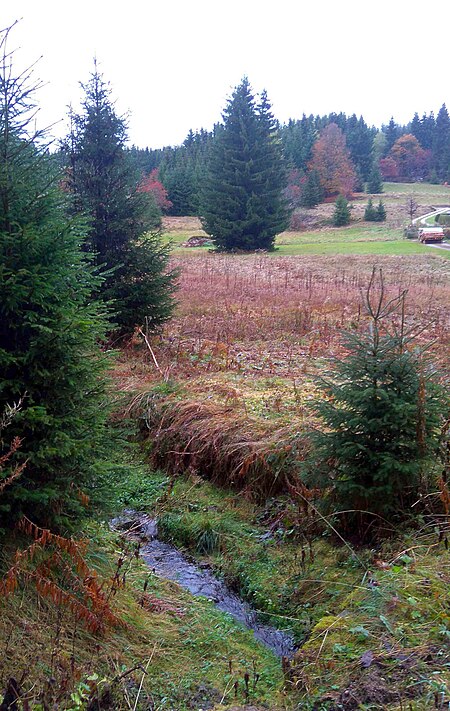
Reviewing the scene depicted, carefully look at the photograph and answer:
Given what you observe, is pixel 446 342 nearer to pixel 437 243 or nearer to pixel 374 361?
pixel 374 361

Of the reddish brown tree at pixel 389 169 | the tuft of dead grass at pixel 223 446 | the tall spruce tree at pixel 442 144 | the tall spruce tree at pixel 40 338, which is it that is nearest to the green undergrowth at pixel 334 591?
the tuft of dead grass at pixel 223 446

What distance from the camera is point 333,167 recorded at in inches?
2756

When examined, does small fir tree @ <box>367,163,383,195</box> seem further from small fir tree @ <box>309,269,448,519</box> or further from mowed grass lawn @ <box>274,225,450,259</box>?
small fir tree @ <box>309,269,448,519</box>

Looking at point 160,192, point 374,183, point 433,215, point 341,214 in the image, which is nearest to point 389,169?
point 374,183

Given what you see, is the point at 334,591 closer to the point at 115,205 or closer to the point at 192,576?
the point at 192,576

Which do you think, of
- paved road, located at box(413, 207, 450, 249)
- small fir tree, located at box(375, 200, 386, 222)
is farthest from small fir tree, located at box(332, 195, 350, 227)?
paved road, located at box(413, 207, 450, 249)

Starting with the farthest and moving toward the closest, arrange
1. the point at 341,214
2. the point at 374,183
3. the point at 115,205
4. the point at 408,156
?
the point at 408,156, the point at 374,183, the point at 341,214, the point at 115,205

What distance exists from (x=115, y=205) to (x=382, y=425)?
8465mm

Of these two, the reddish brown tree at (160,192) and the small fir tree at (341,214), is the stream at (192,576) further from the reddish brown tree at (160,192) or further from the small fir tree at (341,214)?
the small fir tree at (341,214)

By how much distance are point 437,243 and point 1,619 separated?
38.2m

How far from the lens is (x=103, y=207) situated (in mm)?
12031

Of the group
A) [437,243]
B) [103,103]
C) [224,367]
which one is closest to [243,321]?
[224,367]

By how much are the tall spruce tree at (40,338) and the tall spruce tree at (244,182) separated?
33473 mm

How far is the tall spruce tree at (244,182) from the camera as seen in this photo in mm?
38031
